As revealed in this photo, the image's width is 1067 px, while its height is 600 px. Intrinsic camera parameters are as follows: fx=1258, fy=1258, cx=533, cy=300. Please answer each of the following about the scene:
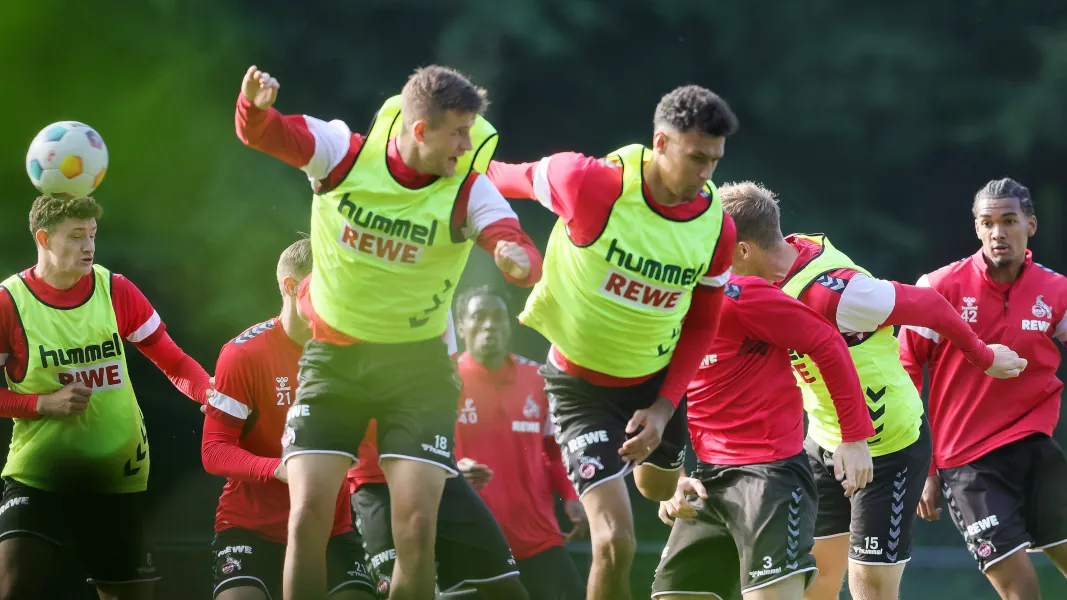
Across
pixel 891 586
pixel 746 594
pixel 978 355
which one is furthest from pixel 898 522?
pixel 746 594

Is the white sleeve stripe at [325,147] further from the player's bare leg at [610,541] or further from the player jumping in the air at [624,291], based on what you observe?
the player's bare leg at [610,541]

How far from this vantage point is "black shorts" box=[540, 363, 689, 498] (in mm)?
4199

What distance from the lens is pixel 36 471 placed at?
206 inches

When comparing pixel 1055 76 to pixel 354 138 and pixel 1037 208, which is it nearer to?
pixel 1037 208

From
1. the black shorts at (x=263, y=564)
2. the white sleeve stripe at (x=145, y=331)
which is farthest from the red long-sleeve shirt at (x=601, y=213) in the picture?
the white sleeve stripe at (x=145, y=331)

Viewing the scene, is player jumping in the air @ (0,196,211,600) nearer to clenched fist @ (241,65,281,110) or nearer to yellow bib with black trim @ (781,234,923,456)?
clenched fist @ (241,65,281,110)

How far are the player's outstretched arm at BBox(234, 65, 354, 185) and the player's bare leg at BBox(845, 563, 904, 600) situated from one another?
2624 mm

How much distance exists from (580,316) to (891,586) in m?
1.81

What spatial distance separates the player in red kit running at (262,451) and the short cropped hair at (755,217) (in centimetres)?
168

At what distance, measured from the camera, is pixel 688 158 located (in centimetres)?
410

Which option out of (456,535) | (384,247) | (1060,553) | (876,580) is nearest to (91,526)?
(456,535)

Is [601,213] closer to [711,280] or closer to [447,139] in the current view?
[711,280]

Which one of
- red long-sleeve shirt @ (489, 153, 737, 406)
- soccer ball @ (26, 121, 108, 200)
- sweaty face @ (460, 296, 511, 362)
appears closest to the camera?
red long-sleeve shirt @ (489, 153, 737, 406)

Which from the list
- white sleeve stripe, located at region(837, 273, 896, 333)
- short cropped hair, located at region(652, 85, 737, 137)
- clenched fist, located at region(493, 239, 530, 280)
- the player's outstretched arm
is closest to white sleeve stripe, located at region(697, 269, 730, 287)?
short cropped hair, located at region(652, 85, 737, 137)
